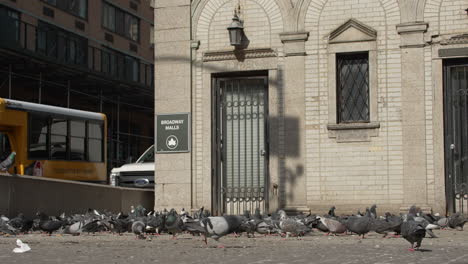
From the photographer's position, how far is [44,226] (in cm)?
1800

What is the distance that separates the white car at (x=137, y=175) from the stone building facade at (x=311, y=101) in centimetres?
556

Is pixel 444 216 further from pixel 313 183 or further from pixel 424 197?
pixel 313 183

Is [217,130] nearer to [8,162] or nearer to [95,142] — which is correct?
[8,162]

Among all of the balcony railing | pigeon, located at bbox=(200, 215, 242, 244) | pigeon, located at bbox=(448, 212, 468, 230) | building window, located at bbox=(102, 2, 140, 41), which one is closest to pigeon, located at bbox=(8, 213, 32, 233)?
pigeon, located at bbox=(200, 215, 242, 244)

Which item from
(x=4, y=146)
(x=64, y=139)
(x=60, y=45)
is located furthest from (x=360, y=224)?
(x=60, y=45)

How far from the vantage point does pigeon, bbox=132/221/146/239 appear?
16.3 metres

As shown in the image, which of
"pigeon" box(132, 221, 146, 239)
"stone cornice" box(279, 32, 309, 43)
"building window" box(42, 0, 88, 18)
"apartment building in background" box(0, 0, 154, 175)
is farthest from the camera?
"building window" box(42, 0, 88, 18)

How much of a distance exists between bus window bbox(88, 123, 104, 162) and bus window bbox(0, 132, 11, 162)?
4.08 meters

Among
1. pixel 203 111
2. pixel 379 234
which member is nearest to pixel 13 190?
pixel 203 111

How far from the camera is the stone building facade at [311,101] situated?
19359mm

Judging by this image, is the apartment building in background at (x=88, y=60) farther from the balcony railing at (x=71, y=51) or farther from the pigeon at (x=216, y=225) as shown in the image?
the pigeon at (x=216, y=225)

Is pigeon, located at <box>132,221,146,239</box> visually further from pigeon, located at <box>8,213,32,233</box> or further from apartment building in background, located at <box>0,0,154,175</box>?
apartment building in background, located at <box>0,0,154,175</box>

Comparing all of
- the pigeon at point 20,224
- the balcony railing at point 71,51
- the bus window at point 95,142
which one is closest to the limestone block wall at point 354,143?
the pigeon at point 20,224

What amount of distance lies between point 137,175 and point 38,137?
158 inches
